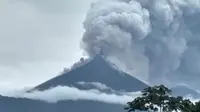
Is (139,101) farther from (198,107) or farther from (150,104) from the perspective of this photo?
(198,107)

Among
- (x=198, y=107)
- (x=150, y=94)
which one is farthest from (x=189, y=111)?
(x=150, y=94)

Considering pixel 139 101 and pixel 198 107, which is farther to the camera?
pixel 139 101

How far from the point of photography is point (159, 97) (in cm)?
4328

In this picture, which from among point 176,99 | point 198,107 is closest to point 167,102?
point 176,99

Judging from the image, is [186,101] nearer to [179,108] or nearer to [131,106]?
[179,108]

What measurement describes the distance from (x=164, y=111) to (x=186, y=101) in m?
1.78

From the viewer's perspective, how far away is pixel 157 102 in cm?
4312

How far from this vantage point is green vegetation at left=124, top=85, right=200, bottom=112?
42.8 meters

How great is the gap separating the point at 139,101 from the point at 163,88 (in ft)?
7.24

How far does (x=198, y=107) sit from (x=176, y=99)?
3600 mm

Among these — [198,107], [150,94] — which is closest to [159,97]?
[150,94]

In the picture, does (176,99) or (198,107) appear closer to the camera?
(198,107)

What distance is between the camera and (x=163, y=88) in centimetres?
4369

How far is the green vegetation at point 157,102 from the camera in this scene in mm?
42844
